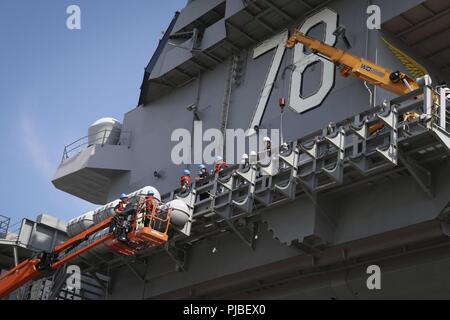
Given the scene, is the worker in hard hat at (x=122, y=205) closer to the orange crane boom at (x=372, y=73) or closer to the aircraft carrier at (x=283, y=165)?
the aircraft carrier at (x=283, y=165)

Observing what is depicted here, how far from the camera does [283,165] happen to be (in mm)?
17359

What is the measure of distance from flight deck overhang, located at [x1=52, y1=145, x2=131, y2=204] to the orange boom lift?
5.60 m

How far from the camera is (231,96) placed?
23.2m

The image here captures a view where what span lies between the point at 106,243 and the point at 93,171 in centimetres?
783

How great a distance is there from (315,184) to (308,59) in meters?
5.99

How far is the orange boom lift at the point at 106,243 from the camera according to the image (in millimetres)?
18250

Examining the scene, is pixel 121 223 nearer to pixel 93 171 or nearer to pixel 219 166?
pixel 219 166

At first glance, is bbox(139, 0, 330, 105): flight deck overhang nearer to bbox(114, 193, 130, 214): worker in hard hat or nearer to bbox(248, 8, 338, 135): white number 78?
bbox(248, 8, 338, 135): white number 78

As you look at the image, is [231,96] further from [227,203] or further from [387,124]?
[387,124]

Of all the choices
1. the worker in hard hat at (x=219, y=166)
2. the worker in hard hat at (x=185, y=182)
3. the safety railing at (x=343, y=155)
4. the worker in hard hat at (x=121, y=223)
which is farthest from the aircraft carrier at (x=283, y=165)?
the worker in hard hat at (x=121, y=223)

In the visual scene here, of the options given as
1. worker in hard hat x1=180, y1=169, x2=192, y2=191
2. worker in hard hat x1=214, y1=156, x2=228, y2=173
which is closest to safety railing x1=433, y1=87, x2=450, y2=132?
worker in hard hat x1=214, y1=156, x2=228, y2=173

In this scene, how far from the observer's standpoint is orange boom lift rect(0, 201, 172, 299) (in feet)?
59.9
